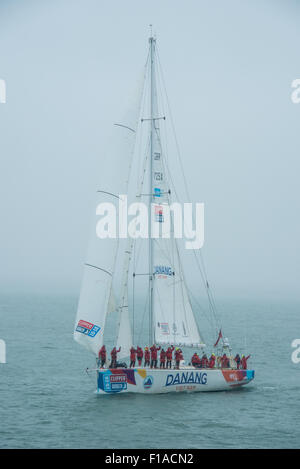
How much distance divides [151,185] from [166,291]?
5475 millimetres

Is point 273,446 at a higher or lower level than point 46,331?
lower

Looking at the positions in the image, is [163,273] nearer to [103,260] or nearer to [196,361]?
[103,260]

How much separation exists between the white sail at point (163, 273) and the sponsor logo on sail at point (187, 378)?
206 centimetres

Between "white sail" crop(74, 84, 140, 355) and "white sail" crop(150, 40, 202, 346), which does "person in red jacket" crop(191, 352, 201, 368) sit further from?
"white sail" crop(74, 84, 140, 355)

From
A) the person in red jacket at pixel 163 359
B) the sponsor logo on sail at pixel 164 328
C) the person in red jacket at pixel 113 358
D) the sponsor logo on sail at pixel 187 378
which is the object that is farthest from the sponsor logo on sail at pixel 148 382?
the sponsor logo on sail at pixel 164 328

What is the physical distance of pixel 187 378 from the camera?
31.8 meters

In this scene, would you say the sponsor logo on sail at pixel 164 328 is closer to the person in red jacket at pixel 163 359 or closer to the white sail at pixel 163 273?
the white sail at pixel 163 273

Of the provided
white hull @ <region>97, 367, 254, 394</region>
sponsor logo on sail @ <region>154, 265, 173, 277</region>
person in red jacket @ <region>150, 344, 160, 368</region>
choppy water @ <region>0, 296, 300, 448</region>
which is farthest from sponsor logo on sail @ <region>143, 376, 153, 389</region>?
sponsor logo on sail @ <region>154, 265, 173, 277</region>

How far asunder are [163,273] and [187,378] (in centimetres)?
538

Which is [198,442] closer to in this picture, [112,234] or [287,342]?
[112,234]

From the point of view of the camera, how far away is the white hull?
30.5m

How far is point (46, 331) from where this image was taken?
61500 millimetres
